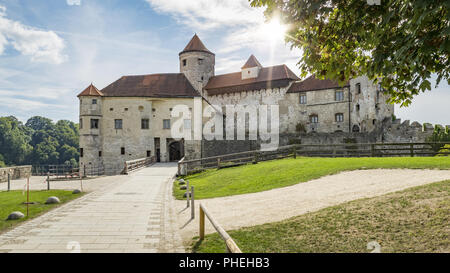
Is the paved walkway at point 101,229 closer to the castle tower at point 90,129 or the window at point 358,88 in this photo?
the castle tower at point 90,129

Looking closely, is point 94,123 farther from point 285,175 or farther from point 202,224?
point 202,224

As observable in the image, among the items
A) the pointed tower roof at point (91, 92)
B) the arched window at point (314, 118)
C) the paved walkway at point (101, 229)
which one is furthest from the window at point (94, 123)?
the arched window at point (314, 118)

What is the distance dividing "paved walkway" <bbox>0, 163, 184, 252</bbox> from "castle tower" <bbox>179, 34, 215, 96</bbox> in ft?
137

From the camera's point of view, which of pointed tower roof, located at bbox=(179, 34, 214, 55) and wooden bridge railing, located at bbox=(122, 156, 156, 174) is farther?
pointed tower roof, located at bbox=(179, 34, 214, 55)

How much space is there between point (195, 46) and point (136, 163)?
1167 inches

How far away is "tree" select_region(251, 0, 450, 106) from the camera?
5102 millimetres

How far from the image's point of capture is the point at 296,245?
6090mm

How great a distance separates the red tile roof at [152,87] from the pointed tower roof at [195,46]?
35.7ft

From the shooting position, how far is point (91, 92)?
124 feet

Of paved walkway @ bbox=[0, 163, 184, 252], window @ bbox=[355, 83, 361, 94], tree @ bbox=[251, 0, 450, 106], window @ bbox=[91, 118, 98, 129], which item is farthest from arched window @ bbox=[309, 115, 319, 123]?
tree @ bbox=[251, 0, 450, 106]

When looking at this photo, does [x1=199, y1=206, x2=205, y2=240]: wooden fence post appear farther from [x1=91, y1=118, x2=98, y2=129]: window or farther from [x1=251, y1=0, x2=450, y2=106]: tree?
[x1=91, y1=118, x2=98, y2=129]: window
